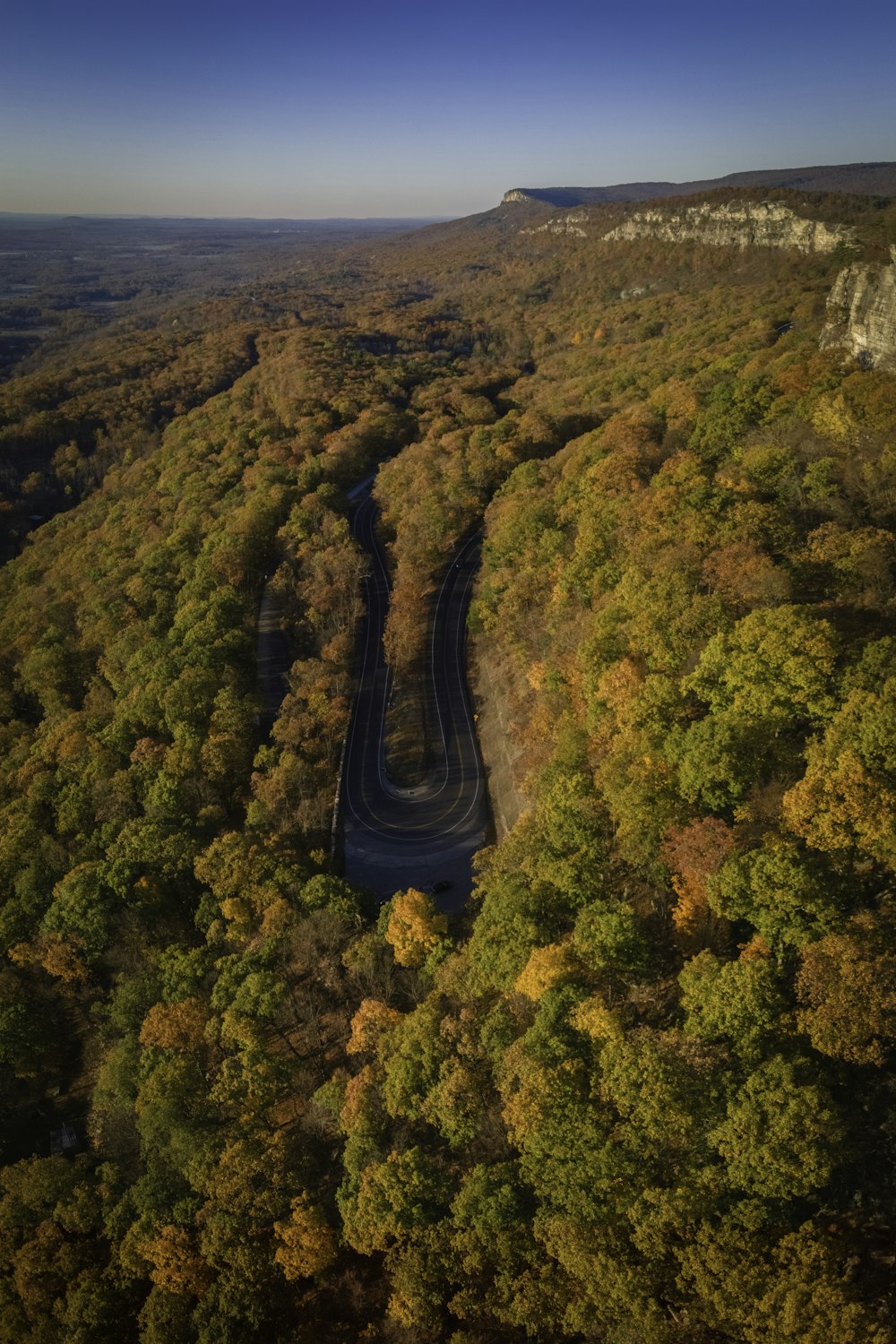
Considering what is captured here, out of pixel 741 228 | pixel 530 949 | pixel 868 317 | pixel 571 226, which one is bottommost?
pixel 530 949

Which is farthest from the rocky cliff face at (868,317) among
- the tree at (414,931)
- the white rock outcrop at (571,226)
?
the white rock outcrop at (571,226)

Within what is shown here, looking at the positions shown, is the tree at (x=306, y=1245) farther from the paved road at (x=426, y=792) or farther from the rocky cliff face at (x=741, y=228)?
the rocky cliff face at (x=741, y=228)

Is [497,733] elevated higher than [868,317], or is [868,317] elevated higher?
[868,317]

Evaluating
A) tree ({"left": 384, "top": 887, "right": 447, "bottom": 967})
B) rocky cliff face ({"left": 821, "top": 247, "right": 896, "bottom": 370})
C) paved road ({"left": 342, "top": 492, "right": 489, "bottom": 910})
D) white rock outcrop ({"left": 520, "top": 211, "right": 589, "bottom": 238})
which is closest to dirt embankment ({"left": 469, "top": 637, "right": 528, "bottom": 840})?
paved road ({"left": 342, "top": 492, "right": 489, "bottom": 910})

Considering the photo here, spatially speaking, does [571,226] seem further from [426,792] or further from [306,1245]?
[306,1245]

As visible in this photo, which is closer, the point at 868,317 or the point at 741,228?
the point at 868,317

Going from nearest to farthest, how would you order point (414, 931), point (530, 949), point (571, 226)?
point (530, 949)
point (414, 931)
point (571, 226)

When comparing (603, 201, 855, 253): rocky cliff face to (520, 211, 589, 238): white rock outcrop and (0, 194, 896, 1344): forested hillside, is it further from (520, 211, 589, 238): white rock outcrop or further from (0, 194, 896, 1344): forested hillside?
(0, 194, 896, 1344): forested hillside

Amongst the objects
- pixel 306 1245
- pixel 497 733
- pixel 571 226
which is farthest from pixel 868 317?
pixel 571 226
